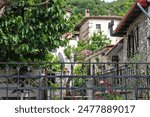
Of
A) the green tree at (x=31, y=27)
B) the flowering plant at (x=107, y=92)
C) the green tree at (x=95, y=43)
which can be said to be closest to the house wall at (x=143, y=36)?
the green tree at (x=31, y=27)

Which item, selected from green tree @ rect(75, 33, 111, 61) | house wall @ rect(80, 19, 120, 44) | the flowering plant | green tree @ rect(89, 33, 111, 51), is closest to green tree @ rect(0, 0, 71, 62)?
the flowering plant

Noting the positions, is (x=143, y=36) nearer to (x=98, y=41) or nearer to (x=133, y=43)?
(x=133, y=43)

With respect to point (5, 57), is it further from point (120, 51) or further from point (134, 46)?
point (120, 51)

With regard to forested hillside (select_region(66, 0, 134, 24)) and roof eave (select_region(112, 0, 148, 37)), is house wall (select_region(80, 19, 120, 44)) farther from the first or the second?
roof eave (select_region(112, 0, 148, 37))

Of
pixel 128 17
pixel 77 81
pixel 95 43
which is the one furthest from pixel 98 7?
pixel 77 81

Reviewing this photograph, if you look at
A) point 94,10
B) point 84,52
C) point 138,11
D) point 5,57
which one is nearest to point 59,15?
point 5,57

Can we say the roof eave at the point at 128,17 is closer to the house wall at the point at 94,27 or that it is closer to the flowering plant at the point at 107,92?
the flowering plant at the point at 107,92

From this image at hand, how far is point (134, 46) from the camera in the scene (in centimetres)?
2236

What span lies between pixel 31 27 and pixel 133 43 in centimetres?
840

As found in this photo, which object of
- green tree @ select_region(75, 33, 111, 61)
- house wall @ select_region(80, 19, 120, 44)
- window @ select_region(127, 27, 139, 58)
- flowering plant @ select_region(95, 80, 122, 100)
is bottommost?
flowering plant @ select_region(95, 80, 122, 100)

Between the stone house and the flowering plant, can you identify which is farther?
the stone house

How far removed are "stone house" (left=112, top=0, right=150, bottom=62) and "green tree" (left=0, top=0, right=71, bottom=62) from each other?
11.6 feet

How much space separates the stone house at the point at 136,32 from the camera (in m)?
18.8

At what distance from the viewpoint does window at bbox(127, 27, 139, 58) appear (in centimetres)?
2155
